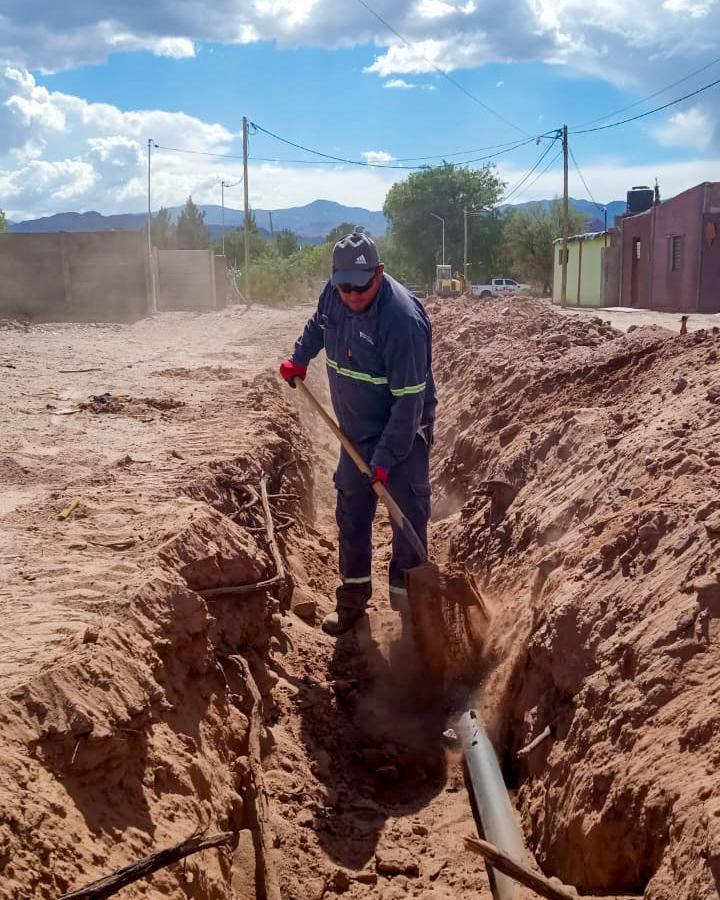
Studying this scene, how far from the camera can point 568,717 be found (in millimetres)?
3619

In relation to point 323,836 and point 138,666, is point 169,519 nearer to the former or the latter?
point 138,666

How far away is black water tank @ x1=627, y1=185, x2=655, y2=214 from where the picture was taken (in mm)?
36812

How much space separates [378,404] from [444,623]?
1.38 meters

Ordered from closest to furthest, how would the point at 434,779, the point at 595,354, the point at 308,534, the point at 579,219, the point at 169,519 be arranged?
1. the point at 434,779
2. the point at 169,519
3. the point at 308,534
4. the point at 595,354
5. the point at 579,219

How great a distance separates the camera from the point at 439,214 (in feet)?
210

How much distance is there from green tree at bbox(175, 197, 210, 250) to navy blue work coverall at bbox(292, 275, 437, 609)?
71.0 metres

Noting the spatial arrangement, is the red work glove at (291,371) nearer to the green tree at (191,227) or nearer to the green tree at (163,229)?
the green tree at (163,229)

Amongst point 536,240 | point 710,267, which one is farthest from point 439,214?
point 710,267

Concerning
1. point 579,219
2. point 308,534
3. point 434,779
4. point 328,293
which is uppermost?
point 579,219

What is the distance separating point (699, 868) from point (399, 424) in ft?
9.63

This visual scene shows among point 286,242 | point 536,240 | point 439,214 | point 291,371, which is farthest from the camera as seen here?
point 286,242

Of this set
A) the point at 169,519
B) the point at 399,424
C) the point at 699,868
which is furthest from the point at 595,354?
the point at 699,868

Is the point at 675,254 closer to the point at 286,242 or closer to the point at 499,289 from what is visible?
the point at 499,289

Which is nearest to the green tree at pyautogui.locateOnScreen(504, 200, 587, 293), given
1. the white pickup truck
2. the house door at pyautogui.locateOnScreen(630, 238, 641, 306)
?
the white pickup truck
